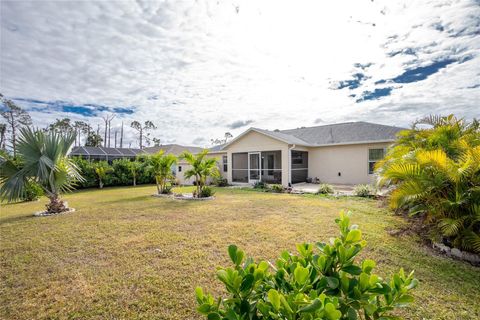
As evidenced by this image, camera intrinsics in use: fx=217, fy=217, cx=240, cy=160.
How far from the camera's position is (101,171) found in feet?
58.2

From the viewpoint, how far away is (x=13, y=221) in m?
7.58

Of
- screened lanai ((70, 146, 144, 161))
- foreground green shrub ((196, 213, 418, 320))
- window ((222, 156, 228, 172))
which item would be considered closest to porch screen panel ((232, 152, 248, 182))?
window ((222, 156, 228, 172))

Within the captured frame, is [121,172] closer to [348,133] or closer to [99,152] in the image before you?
[99,152]

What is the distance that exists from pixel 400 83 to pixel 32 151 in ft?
61.3

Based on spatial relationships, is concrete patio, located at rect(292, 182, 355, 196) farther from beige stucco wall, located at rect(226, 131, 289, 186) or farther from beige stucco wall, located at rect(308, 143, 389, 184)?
beige stucco wall, located at rect(226, 131, 289, 186)

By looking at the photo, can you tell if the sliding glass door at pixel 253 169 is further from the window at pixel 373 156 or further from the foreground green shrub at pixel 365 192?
the window at pixel 373 156

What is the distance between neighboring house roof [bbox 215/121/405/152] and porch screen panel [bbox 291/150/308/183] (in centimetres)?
101

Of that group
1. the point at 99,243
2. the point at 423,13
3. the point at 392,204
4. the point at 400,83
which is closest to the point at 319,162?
the point at 400,83

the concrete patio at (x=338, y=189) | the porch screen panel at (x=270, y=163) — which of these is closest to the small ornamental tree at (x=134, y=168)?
the porch screen panel at (x=270, y=163)

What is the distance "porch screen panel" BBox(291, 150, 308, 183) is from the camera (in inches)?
652

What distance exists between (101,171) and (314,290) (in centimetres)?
2029

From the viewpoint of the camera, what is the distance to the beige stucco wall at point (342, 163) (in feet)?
49.4

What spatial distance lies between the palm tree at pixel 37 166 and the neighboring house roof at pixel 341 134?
11481 mm

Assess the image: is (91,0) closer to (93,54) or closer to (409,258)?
(93,54)
